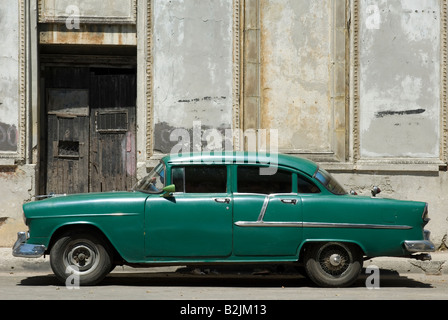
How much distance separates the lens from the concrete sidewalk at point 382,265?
10.3 m

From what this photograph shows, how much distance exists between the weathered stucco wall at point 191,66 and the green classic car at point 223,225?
3617 mm

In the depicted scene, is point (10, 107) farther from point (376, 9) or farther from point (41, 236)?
point (376, 9)

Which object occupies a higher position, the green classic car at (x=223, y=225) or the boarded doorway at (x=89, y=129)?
the boarded doorway at (x=89, y=129)

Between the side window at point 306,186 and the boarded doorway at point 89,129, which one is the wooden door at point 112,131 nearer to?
the boarded doorway at point 89,129

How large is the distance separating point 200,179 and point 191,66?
13.2 feet

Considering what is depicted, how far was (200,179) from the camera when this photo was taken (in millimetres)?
8836

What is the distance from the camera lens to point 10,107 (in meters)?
12.2

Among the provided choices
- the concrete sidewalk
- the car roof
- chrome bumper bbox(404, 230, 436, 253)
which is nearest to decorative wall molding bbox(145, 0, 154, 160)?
the concrete sidewalk

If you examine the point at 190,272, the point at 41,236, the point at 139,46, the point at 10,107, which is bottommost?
the point at 190,272

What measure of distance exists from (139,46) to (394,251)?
5810mm

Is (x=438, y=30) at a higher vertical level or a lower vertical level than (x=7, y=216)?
higher

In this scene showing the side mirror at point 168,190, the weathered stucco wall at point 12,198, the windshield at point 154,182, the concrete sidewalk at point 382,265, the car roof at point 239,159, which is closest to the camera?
the side mirror at point 168,190

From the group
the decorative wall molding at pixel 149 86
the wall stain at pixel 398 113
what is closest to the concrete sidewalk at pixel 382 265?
the decorative wall molding at pixel 149 86

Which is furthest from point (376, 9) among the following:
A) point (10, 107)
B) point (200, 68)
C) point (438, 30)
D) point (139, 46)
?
point (10, 107)
